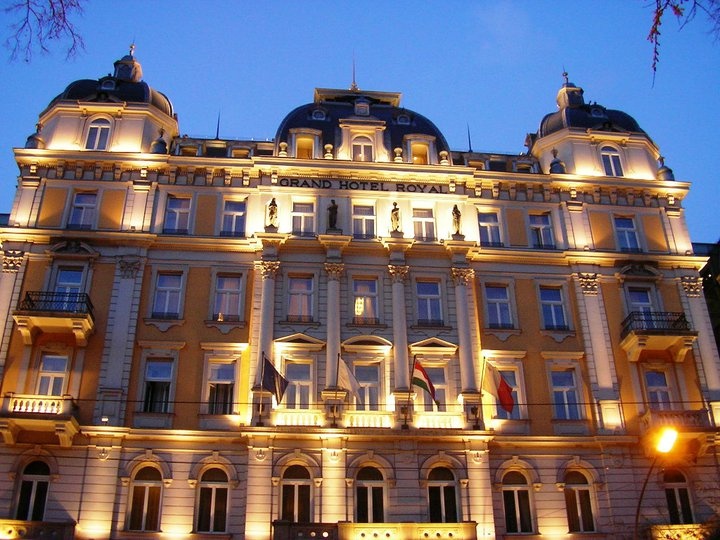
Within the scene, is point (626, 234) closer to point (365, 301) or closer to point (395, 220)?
point (395, 220)

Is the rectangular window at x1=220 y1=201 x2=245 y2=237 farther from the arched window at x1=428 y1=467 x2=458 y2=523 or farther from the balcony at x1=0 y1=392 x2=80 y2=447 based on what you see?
the arched window at x1=428 y1=467 x2=458 y2=523

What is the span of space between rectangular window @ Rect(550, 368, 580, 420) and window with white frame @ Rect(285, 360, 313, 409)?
34.6 ft

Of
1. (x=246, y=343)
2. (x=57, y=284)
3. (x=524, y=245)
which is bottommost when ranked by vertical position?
(x=246, y=343)

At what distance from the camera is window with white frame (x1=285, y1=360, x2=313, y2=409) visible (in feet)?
104

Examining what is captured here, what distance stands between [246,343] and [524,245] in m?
14.0

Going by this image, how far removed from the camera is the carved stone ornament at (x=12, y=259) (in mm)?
33156

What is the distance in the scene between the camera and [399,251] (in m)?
34.9

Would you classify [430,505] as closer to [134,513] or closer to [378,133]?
[134,513]

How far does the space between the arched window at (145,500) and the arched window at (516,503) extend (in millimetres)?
13685

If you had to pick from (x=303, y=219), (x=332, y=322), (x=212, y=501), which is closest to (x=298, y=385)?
(x=332, y=322)

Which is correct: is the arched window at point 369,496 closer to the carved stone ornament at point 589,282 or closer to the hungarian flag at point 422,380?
the hungarian flag at point 422,380

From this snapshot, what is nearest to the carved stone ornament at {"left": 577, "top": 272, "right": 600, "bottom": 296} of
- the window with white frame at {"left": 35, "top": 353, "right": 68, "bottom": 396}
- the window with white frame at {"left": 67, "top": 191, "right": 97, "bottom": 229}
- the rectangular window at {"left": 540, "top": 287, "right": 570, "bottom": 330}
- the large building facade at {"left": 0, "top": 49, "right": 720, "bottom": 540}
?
the large building facade at {"left": 0, "top": 49, "right": 720, "bottom": 540}

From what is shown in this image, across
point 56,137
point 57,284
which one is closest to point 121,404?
point 57,284

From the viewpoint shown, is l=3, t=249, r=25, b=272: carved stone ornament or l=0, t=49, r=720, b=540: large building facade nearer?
l=0, t=49, r=720, b=540: large building facade
